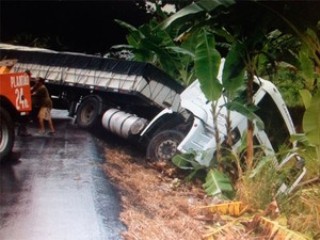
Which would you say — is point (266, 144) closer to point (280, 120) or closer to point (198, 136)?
point (280, 120)

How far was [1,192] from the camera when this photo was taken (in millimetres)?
5855

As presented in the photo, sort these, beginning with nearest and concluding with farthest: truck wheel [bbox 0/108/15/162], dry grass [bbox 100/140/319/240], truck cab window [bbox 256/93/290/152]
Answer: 1. dry grass [bbox 100/140/319/240]
2. truck wheel [bbox 0/108/15/162]
3. truck cab window [bbox 256/93/290/152]

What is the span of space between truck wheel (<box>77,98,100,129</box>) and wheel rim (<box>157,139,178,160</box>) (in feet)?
8.86

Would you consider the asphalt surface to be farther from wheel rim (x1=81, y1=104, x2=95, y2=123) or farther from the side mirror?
wheel rim (x1=81, y1=104, x2=95, y2=123)

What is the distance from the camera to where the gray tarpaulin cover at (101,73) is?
31.8 ft

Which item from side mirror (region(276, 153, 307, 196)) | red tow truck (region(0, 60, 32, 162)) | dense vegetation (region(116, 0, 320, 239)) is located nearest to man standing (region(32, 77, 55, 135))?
red tow truck (region(0, 60, 32, 162))

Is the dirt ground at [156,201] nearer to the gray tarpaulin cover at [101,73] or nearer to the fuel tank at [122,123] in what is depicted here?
the fuel tank at [122,123]

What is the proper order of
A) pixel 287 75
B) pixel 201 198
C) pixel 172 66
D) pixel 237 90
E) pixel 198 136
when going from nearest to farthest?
1. pixel 237 90
2. pixel 201 198
3. pixel 198 136
4. pixel 172 66
5. pixel 287 75

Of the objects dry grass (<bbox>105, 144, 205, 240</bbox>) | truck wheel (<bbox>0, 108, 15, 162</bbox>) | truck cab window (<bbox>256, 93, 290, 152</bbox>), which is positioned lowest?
dry grass (<bbox>105, 144, 205, 240</bbox>)

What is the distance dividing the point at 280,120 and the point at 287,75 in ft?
12.1

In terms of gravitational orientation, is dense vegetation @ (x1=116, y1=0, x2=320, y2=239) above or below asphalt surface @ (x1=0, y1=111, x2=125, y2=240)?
above

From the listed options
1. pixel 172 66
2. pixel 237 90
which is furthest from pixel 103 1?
pixel 237 90

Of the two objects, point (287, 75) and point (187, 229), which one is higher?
point (287, 75)

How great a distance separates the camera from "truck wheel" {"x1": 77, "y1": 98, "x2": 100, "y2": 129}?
1084cm
